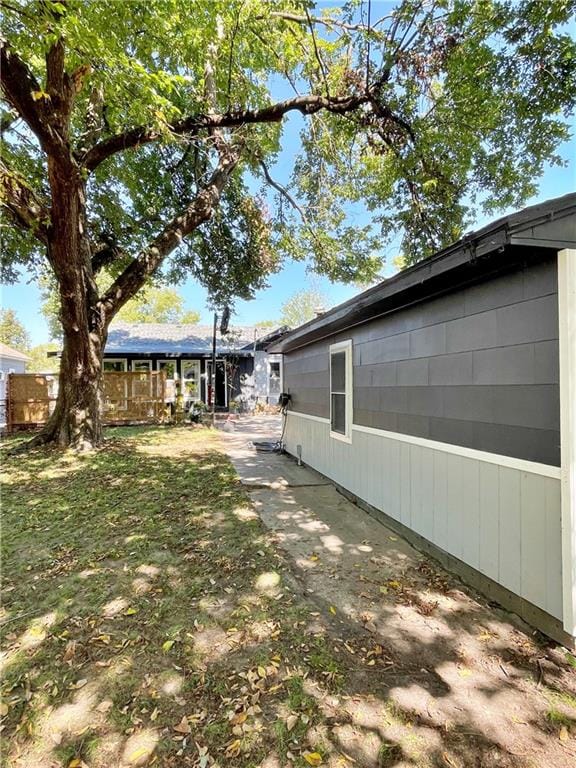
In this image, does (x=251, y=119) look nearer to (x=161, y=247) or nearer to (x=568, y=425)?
(x=161, y=247)

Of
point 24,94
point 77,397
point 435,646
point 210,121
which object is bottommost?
point 435,646

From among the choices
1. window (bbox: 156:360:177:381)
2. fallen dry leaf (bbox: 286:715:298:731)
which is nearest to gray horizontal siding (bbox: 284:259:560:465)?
fallen dry leaf (bbox: 286:715:298:731)

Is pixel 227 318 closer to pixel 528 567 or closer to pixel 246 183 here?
pixel 246 183

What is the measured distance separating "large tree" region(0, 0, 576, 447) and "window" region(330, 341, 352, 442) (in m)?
3.68

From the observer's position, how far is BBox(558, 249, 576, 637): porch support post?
7.02 feet

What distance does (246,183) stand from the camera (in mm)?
11680

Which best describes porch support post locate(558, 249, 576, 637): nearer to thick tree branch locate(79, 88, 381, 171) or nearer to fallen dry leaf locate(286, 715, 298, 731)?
fallen dry leaf locate(286, 715, 298, 731)

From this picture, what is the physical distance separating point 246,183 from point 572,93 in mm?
8433

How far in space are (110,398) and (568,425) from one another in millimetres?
12731

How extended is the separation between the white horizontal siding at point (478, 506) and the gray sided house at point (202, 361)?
39.0ft

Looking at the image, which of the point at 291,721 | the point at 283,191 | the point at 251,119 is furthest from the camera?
the point at 283,191

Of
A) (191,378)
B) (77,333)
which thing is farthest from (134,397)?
(77,333)

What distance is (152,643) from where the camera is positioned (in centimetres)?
225

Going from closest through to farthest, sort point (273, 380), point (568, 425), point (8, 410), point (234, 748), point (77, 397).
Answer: point (234, 748), point (568, 425), point (77, 397), point (8, 410), point (273, 380)
